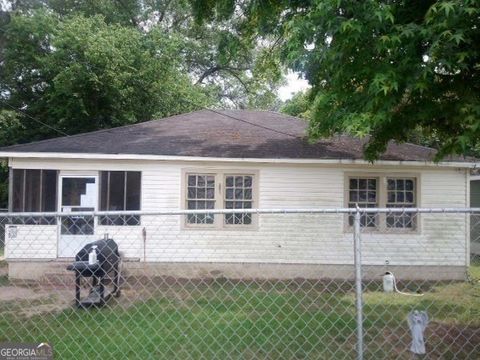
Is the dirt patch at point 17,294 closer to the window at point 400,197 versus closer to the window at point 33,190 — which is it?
the window at point 33,190

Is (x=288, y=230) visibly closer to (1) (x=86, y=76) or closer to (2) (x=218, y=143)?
(2) (x=218, y=143)

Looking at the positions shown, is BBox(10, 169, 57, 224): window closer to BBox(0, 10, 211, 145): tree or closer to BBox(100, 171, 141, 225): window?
BBox(100, 171, 141, 225): window

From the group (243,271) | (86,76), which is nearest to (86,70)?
(86,76)

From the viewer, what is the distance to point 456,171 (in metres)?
12.4

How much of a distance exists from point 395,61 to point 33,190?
29.6ft

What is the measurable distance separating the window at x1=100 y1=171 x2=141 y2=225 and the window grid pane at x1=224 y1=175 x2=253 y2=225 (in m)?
2.12

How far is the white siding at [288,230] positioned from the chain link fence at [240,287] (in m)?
0.03

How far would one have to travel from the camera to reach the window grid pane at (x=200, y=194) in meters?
12.1

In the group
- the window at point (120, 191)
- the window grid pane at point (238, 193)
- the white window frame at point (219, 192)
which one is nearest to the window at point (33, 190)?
the window at point (120, 191)

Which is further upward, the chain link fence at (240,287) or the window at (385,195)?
the window at (385,195)

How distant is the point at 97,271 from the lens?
8.28m

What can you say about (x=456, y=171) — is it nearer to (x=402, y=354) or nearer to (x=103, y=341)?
(x=402, y=354)

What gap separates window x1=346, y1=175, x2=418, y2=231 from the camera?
1230 centimetres

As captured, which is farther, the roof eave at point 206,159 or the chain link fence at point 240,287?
the roof eave at point 206,159
